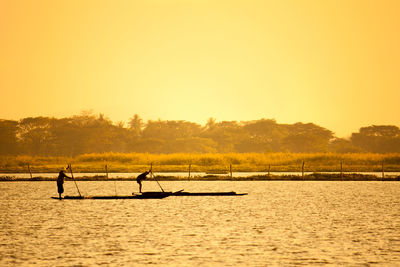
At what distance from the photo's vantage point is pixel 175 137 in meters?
160

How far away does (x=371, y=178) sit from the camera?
2522 inches

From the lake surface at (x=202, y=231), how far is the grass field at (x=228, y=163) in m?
40.7

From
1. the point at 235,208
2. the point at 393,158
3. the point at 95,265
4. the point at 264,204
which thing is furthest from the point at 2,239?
the point at 393,158

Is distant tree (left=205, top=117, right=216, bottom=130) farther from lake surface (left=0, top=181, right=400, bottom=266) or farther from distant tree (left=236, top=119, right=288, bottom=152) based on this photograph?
lake surface (left=0, top=181, right=400, bottom=266)

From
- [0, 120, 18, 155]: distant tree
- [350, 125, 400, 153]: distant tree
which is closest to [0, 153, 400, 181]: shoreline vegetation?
[0, 120, 18, 155]: distant tree

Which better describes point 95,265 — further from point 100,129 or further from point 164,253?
point 100,129

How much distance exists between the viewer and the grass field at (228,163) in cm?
9019

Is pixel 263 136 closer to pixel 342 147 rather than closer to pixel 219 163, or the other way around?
pixel 342 147

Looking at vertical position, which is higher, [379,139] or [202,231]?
[379,139]

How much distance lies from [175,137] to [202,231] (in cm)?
13143

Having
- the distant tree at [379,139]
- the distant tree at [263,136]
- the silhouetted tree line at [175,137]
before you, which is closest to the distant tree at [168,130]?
Answer: the silhouetted tree line at [175,137]

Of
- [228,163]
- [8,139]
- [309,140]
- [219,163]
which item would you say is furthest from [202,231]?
[309,140]

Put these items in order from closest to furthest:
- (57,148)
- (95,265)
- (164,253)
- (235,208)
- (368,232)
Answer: (95,265) < (164,253) < (368,232) < (235,208) < (57,148)

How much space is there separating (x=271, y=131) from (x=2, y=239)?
437 ft
